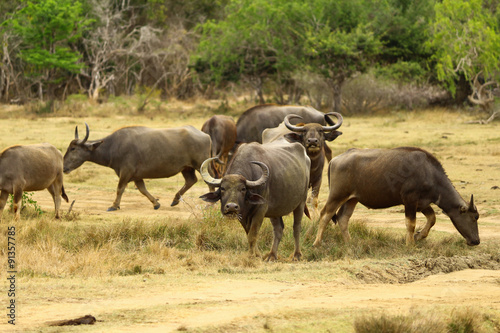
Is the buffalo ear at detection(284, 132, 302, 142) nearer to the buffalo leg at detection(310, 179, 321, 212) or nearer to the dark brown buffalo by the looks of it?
the buffalo leg at detection(310, 179, 321, 212)

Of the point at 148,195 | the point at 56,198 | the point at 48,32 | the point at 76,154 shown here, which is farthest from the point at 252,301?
the point at 48,32

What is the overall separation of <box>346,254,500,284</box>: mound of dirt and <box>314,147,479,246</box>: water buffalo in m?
0.77

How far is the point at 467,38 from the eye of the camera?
26.5 meters

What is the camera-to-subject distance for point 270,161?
9.09m

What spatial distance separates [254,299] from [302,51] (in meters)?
26.6

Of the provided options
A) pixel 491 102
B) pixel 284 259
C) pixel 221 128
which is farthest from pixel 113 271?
pixel 491 102

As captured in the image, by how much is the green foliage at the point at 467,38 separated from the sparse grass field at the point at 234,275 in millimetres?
13086

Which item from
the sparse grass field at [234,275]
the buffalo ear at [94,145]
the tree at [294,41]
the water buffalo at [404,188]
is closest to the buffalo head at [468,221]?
the water buffalo at [404,188]

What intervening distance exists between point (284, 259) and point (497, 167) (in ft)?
30.3

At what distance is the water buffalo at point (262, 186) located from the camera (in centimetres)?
836

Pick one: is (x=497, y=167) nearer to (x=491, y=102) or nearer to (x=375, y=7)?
(x=491, y=102)

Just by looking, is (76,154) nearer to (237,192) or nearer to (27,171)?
(27,171)

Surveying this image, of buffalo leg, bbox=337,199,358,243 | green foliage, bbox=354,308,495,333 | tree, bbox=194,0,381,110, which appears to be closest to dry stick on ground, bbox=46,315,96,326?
green foliage, bbox=354,308,495,333

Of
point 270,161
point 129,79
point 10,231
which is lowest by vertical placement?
A: point 129,79
